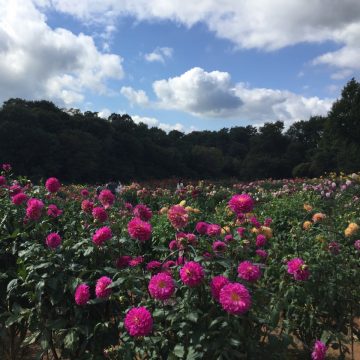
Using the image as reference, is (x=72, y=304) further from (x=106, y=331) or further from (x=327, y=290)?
(x=327, y=290)

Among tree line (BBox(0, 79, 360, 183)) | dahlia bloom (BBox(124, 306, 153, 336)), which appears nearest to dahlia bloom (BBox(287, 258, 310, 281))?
dahlia bloom (BBox(124, 306, 153, 336))

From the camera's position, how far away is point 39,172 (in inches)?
1157

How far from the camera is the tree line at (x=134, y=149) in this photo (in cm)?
3066

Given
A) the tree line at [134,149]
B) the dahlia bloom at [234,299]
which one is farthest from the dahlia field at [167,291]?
the tree line at [134,149]

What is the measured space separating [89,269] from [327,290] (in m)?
1.28

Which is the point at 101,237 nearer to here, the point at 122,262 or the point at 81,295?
the point at 122,262

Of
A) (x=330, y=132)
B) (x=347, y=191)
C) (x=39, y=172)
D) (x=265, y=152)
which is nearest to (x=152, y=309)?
(x=347, y=191)

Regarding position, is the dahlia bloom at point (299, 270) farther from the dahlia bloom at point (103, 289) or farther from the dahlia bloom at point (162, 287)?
the dahlia bloom at point (103, 289)

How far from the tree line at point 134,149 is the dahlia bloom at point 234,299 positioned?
2878cm

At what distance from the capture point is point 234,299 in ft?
5.38

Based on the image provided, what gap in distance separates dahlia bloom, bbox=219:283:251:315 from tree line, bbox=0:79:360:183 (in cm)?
2878

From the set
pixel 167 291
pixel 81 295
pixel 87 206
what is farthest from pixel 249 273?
pixel 87 206

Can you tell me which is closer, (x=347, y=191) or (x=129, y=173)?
(x=347, y=191)

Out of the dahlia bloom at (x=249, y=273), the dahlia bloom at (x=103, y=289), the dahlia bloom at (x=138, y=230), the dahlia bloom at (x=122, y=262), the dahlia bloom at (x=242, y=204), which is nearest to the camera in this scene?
the dahlia bloom at (x=249, y=273)
